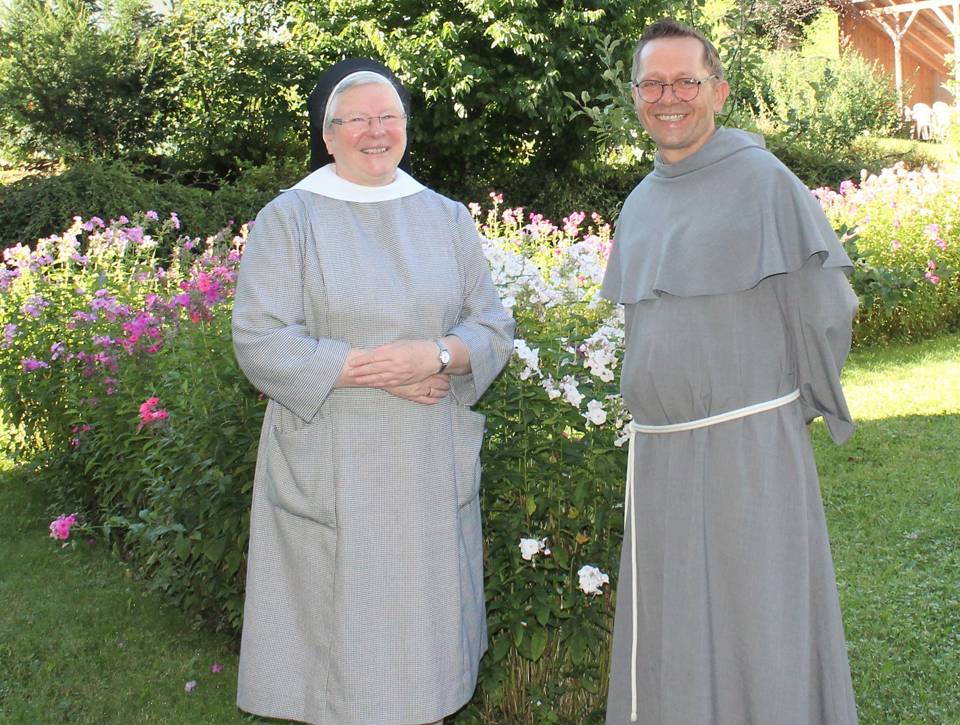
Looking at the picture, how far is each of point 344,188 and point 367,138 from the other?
0.44 feet

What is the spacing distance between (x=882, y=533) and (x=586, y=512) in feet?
8.23

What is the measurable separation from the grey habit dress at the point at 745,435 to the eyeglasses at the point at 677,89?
0.40ft

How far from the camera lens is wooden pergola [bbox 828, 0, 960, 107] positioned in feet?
91.3

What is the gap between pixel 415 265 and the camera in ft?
7.76

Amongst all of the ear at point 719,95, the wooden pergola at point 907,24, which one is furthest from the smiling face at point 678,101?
the wooden pergola at point 907,24

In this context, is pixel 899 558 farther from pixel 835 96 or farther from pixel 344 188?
pixel 835 96

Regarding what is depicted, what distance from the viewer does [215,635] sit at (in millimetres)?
3887

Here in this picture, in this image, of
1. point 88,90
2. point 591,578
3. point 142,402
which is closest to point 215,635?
point 142,402

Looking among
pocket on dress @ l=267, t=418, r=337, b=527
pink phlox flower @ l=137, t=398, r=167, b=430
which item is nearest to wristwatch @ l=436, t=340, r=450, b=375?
pocket on dress @ l=267, t=418, r=337, b=527

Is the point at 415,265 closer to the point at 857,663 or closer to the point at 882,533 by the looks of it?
the point at 857,663

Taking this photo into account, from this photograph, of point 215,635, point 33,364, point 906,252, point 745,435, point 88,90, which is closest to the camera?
point 745,435

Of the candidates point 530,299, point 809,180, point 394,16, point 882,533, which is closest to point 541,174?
point 394,16

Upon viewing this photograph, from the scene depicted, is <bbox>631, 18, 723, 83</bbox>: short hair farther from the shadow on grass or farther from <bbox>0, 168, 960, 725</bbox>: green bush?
the shadow on grass

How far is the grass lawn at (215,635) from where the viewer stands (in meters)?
3.37
